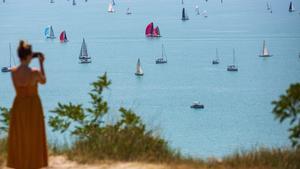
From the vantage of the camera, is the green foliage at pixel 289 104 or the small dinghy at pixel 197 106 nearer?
the green foliage at pixel 289 104

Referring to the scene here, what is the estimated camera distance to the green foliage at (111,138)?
7.39 metres

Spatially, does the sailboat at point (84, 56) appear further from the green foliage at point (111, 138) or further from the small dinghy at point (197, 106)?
the green foliage at point (111, 138)

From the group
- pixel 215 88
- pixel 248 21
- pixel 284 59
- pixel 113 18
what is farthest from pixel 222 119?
pixel 113 18

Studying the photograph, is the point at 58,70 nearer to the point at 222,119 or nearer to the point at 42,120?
the point at 222,119

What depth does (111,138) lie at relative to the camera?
7531mm

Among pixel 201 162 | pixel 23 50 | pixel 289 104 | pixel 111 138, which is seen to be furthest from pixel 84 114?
pixel 289 104

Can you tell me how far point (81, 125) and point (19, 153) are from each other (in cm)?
173

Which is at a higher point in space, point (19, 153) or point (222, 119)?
point (19, 153)

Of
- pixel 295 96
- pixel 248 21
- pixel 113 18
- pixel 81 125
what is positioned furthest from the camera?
pixel 113 18

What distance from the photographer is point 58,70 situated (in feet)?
216

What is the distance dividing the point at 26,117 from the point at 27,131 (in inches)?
5.2

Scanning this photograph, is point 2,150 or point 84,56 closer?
point 2,150

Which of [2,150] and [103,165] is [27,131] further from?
[2,150]

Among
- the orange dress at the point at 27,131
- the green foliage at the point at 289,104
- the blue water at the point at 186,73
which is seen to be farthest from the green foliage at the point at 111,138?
the green foliage at the point at 289,104
